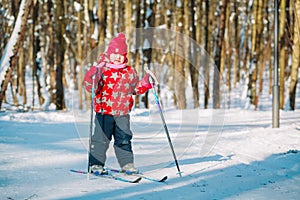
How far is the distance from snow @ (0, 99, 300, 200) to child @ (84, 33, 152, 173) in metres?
0.36

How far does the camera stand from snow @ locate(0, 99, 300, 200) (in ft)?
13.9

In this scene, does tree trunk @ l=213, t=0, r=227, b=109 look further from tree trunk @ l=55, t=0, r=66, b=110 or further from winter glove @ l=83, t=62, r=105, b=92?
winter glove @ l=83, t=62, r=105, b=92

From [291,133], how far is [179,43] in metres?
12.0

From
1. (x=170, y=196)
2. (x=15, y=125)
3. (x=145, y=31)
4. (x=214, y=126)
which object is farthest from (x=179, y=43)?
(x=170, y=196)

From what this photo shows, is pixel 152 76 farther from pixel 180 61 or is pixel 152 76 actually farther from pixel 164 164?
pixel 180 61

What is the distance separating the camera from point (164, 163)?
6.00 m

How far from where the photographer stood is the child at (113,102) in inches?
Result: 199

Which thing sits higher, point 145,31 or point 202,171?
point 145,31

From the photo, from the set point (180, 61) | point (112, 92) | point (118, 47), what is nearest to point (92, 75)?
point (112, 92)

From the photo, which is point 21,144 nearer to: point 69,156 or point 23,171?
point 69,156

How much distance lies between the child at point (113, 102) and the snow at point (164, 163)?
1.20 ft

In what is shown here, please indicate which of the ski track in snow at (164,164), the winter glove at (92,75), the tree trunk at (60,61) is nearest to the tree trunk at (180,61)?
the tree trunk at (60,61)

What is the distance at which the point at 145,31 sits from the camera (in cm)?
2267

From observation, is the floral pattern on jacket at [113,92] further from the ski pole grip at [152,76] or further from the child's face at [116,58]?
the ski pole grip at [152,76]
